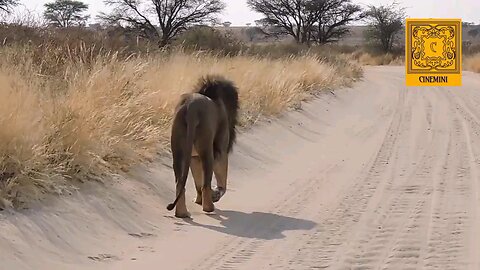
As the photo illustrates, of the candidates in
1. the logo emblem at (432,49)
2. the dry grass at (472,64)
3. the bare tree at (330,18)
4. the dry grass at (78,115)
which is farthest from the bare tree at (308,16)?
the dry grass at (78,115)

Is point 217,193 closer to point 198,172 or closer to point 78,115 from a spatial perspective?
point 198,172

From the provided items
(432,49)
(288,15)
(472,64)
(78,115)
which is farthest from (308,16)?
(78,115)

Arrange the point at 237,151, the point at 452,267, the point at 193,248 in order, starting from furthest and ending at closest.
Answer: the point at 237,151, the point at 193,248, the point at 452,267

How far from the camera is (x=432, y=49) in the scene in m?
32.9

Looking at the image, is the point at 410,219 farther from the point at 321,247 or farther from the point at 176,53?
the point at 176,53

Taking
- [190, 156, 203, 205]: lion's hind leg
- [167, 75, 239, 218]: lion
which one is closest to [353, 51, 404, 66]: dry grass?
[167, 75, 239, 218]: lion

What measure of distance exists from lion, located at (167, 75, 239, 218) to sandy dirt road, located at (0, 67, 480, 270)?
27cm

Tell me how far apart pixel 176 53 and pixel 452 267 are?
1153 centimetres

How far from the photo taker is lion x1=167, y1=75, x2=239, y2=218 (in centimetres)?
682

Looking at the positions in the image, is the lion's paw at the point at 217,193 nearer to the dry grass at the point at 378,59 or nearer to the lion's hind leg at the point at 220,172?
the lion's hind leg at the point at 220,172

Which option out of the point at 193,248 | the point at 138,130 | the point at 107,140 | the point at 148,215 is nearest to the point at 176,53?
the point at 138,130

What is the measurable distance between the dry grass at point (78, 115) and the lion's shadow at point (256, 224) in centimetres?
137

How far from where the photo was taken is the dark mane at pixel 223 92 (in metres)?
7.43

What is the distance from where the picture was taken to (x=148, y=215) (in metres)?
7.05
